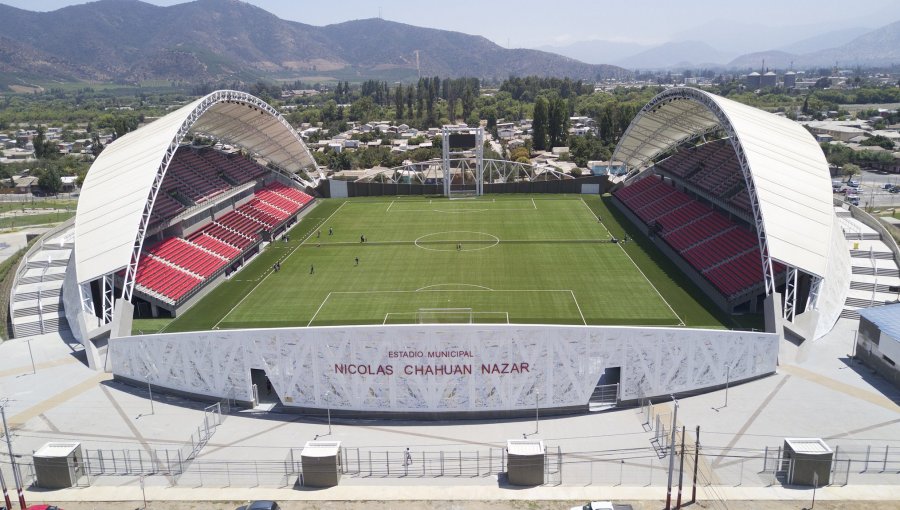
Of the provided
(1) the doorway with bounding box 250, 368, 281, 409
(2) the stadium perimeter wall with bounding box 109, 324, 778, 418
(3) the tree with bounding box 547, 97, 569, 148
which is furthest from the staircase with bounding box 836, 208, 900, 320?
(3) the tree with bounding box 547, 97, 569, 148

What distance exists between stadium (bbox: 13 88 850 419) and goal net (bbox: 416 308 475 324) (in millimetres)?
297

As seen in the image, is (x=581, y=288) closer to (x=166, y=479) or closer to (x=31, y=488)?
(x=166, y=479)

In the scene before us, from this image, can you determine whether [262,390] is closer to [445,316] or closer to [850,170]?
[445,316]

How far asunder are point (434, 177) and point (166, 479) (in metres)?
65.6

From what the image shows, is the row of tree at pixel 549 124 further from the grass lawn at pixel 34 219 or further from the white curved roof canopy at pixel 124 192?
the grass lawn at pixel 34 219

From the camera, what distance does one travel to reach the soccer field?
3975 cm

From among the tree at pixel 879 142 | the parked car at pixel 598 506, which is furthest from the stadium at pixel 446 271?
the tree at pixel 879 142

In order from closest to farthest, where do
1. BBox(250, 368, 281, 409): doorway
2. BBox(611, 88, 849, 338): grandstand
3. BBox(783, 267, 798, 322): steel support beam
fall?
BBox(250, 368, 281, 409): doorway
BBox(783, 267, 798, 322): steel support beam
BBox(611, 88, 849, 338): grandstand

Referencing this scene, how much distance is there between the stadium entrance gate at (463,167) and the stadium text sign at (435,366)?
51.4 meters

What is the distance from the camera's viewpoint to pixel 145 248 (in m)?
45.6

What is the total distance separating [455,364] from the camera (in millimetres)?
26250

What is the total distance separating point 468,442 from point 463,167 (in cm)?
5957

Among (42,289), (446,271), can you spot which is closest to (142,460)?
(42,289)

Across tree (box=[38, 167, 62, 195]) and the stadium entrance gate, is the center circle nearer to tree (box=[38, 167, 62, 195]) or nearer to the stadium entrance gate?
the stadium entrance gate
